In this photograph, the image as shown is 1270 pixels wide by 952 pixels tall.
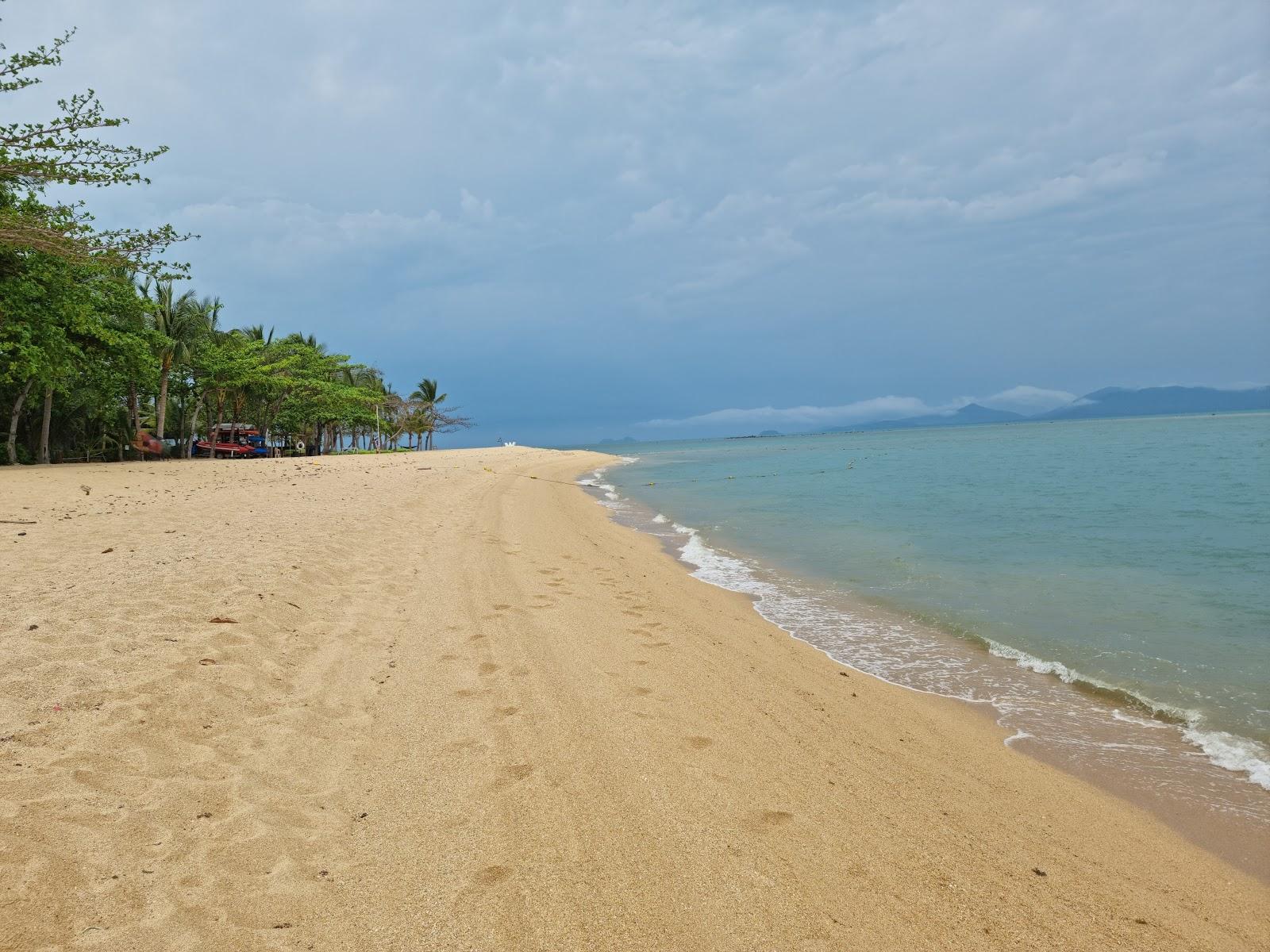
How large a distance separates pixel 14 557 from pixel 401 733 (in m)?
5.89

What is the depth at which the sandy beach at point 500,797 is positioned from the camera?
88.7 inches

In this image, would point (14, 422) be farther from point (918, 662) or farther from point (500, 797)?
point (918, 662)

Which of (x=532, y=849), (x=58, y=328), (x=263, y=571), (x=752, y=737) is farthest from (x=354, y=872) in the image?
(x=58, y=328)

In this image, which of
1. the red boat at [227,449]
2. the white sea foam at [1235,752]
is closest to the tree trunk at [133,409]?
the red boat at [227,449]

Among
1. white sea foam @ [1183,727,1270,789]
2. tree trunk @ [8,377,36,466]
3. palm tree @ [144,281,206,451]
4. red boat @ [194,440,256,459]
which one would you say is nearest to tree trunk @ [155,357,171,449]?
palm tree @ [144,281,206,451]

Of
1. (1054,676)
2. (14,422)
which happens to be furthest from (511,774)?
(14,422)

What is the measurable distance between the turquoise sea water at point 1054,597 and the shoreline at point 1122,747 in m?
0.02

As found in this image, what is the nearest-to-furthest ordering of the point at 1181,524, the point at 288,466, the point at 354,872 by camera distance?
the point at 354,872
the point at 1181,524
the point at 288,466

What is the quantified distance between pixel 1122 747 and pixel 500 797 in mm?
4321

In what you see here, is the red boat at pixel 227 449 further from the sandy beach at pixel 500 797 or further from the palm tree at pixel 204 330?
the sandy beach at pixel 500 797

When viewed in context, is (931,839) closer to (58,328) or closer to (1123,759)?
(1123,759)

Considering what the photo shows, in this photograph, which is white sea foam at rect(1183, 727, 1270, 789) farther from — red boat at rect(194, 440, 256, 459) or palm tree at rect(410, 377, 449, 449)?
palm tree at rect(410, 377, 449, 449)

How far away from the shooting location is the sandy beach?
7.39 ft

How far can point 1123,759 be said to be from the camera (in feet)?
A: 13.8
